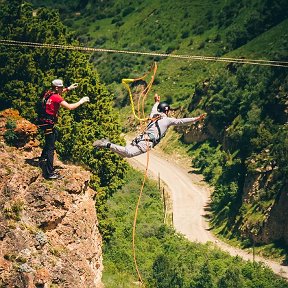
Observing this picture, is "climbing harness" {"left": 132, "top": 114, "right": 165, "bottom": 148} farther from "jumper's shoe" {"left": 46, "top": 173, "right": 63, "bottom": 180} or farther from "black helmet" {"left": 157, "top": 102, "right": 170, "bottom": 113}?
"jumper's shoe" {"left": 46, "top": 173, "right": 63, "bottom": 180}

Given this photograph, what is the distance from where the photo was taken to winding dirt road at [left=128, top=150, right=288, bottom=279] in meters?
45.8

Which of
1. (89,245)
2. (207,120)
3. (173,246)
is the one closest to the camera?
(89,245)

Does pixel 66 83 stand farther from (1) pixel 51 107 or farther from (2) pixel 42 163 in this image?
(1) pixel 51 107

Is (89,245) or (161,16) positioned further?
(161,16)

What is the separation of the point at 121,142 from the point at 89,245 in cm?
1027

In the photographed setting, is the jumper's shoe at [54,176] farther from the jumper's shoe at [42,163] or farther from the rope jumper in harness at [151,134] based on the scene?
the rope jumper in harness at [151,134]

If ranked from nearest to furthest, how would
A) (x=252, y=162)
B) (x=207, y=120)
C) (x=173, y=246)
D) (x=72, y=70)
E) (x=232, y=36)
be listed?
(x=72, y=70)
(x=173, y=246)
(x=252, y=162)
(x=207, y=120)
(x=232, y=36)

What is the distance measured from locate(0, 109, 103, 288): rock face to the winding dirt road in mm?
18994

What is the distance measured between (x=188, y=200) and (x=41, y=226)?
33.3 meters

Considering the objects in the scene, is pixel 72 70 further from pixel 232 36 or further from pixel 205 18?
pixel 205 18

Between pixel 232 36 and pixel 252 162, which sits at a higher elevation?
pixel 232 36

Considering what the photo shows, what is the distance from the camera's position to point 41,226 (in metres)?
23.8

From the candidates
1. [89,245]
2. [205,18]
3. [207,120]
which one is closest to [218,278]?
[89,245]

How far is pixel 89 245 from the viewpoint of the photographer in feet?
87.3
